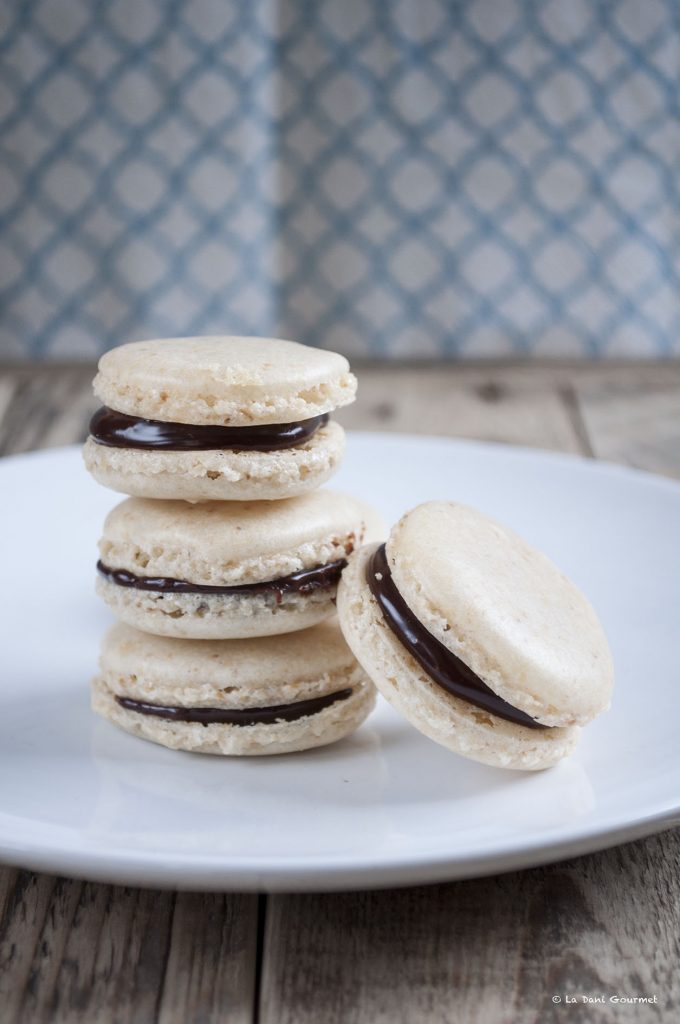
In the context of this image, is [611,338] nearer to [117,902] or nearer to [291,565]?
[291,565]

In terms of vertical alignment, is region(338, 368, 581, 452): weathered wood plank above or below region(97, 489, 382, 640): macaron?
below

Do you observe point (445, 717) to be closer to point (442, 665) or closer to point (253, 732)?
point (442, 665)

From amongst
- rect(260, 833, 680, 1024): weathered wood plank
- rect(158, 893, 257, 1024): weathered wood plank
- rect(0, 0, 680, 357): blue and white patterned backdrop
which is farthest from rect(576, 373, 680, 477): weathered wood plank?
rect(158, 893, 257, 1024): weathered wood plank

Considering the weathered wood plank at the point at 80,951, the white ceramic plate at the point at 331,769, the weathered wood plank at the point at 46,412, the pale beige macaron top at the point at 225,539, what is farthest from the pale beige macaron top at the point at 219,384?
the weathered wood plank at the point at 46,412

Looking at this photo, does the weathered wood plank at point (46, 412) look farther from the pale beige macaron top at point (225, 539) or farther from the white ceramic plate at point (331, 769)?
the pale beige macaron top at point (225, 539)

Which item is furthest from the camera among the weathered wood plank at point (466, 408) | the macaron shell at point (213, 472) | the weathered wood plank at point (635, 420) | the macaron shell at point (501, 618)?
the weathered wood plank at point (466, 408)

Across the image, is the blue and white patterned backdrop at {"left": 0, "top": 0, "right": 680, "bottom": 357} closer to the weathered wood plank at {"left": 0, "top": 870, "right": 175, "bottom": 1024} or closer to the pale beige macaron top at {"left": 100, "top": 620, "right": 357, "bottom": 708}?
the pale beige macaron top at {"left": 100, "top": 620, "right": 357, "bottom": 708}

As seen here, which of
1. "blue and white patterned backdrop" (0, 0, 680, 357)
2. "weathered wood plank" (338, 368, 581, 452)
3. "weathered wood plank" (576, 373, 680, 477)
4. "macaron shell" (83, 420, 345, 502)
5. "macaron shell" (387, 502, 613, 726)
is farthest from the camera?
"blue and white patterned backdrop" (0, 0, 680, 357)
